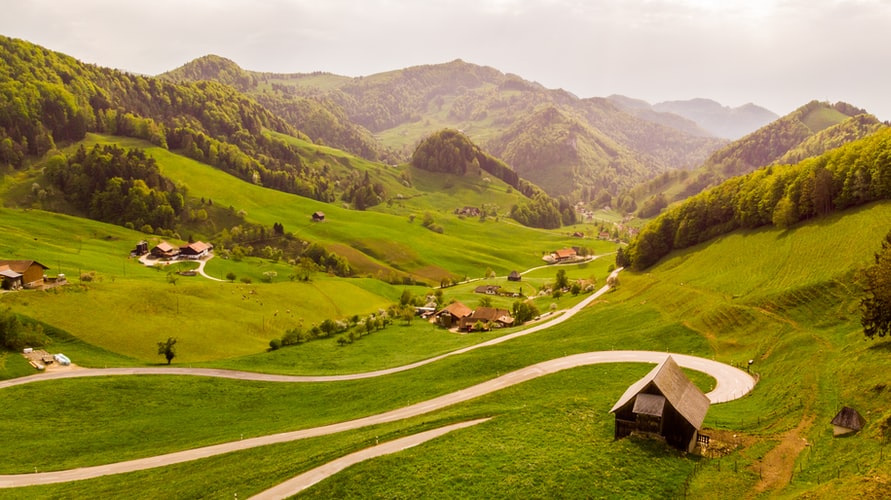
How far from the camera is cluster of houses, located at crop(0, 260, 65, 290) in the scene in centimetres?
9956

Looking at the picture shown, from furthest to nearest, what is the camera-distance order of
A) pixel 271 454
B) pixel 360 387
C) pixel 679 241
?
pixel 679 241 → pixel 360 387 → pixel 271 454

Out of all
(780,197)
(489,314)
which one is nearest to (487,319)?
(489,314)

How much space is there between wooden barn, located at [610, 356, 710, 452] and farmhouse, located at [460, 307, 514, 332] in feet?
244

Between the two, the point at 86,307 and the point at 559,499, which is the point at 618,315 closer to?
the point at 559,499

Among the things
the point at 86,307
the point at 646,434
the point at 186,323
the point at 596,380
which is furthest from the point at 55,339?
the point at 646,434

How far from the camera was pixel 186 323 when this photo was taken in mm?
105062

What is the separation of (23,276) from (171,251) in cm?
6785

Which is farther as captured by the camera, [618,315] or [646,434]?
[618,315]

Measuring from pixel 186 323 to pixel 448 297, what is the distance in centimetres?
8001

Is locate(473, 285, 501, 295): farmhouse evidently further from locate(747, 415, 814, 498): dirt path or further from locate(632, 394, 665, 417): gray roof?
locate(747, 415, 814, 498): dirt path

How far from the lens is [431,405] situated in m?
61.7

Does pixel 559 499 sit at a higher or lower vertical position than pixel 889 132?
lower

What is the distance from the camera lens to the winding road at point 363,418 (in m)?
47.0

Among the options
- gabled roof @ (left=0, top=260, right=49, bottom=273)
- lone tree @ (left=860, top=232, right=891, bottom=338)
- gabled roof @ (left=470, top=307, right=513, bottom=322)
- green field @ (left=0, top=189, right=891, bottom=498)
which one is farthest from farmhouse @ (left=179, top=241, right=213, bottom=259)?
lone tree @ (left=860, top=232, right=891, bottom=338)
